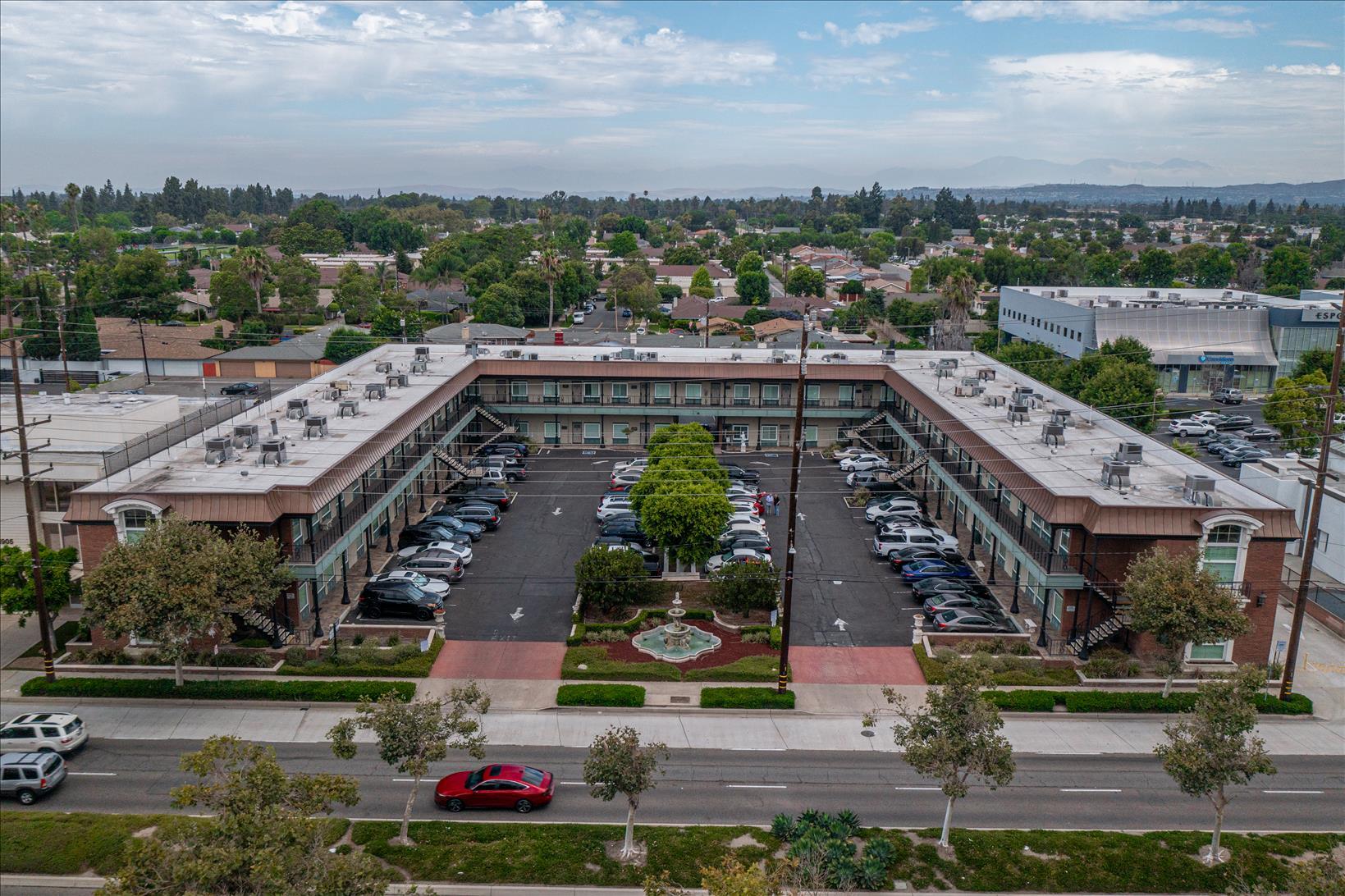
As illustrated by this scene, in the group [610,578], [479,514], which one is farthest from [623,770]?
[479,514]

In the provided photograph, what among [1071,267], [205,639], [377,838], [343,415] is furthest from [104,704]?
[1071,267]

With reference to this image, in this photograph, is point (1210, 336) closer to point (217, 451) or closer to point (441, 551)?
point (441, 551)

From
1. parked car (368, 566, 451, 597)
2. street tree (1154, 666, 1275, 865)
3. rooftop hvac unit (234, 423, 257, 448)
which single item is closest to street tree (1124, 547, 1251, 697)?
street tree (1154, 666, 1275, 865)

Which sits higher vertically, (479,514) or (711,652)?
(479,514)

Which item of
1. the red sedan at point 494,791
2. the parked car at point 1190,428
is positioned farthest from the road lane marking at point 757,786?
the parked car at point 1190,428

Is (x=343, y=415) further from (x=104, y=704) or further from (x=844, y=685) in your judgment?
(x=844, y=685)
